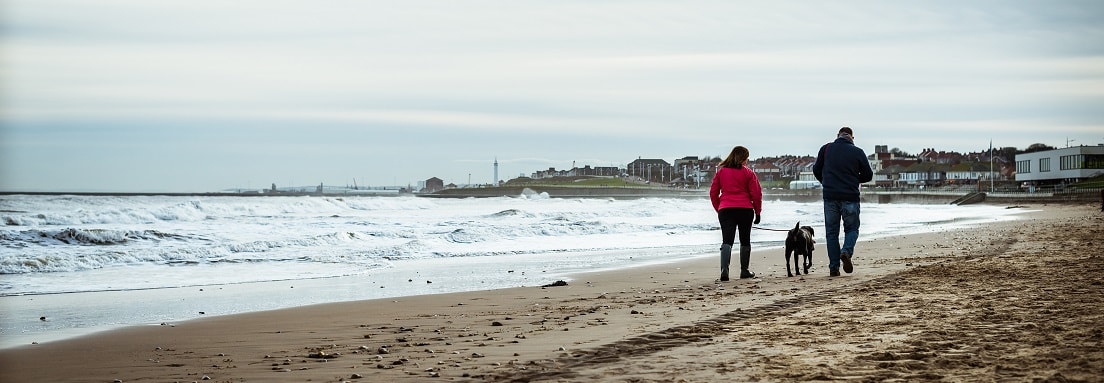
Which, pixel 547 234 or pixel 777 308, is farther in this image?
pixel 547 234

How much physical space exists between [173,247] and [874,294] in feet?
43.8

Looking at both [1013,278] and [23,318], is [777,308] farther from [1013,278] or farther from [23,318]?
[23,318]

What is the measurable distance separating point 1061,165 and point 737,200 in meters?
96.1

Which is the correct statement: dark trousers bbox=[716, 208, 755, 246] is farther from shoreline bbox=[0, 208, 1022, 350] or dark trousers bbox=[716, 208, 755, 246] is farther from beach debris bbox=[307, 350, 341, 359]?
beach debris bbox=[307, 350, 341, 359]

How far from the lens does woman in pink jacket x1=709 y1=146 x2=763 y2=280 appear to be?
1082 cm

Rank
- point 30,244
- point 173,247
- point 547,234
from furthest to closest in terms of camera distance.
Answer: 1. point 547,234
2. point 30,244
3. point 173,247

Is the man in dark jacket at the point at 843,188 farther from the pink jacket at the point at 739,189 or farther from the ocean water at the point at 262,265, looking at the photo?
the ocean water at the point at 262,265

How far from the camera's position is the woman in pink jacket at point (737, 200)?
1082 centimetres

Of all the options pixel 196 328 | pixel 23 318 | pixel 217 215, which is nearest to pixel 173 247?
pixel 23 318

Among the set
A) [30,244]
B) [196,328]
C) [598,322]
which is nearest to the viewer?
[598,322]

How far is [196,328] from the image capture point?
7.75 m

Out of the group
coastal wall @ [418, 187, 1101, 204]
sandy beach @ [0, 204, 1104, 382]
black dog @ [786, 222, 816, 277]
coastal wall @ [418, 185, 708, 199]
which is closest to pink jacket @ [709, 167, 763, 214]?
black dog @ [786, 222, 816, 277]

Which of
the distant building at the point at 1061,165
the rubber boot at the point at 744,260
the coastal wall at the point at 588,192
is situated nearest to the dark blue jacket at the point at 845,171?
the rubber boot at the point at 744,260

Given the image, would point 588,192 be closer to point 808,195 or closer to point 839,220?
point 808,195
